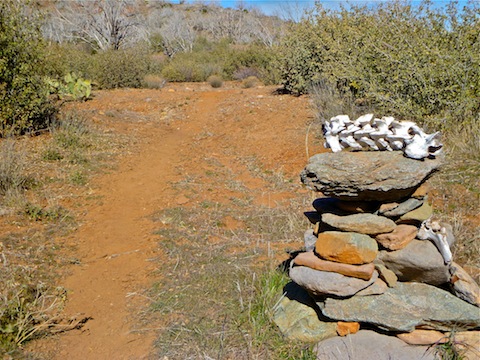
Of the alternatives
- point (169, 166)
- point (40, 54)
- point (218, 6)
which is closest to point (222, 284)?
point (169, 166)

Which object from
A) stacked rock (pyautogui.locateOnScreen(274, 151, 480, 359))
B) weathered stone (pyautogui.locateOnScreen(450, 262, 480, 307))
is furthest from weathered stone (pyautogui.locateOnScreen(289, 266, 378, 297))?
weathered stone (pyautogui.locateOnScreen(450, 262, 480, 307))

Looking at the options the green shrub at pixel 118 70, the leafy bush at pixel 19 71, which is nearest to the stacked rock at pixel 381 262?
the leafy bush at pixel 19 71

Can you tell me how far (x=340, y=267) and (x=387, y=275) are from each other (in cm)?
34

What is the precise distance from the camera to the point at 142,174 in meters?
6.98

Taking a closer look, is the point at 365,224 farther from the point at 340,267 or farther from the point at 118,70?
the point at 118,70

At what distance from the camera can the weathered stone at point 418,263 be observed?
9.00 feet

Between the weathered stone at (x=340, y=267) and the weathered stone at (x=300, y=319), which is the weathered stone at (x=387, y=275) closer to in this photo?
the weathered stone at (x=340, y=267)

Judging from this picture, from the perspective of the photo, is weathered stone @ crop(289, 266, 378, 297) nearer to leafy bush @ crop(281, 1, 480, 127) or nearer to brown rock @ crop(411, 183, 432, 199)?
brown rock @ crop(411, 183, 432, 199)

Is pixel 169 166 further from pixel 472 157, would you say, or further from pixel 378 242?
pixel 378 242

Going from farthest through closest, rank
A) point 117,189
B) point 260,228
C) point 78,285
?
point 117,189 → point 260,228 → point 78,285

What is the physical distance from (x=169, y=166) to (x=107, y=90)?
8.97 meters

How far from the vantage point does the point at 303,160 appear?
705 cm

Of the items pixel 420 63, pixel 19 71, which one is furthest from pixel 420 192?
pixel 19 71

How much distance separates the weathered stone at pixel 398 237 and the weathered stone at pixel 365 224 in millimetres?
44
